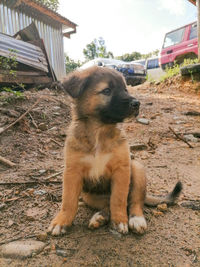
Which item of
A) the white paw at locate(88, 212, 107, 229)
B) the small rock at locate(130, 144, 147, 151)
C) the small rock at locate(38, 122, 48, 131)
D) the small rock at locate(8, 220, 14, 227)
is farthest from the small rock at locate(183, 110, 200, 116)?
the small rock at locate(8, 220, 14, 227)

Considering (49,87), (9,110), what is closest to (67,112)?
(9,110)

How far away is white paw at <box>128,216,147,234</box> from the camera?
1966 millimetres

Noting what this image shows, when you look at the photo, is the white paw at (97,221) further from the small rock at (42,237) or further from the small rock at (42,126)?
the small rock at (42,126)

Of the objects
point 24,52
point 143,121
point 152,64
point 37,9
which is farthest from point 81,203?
point 152,64

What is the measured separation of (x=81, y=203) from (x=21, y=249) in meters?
0.92

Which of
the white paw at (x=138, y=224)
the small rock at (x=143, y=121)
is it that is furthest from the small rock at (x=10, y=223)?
the small rock at (x=143, y=121)

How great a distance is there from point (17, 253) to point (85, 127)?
1208mm

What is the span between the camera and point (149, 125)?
596cm

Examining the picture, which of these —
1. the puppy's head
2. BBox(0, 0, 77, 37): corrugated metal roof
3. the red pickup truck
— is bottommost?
the puppy's head

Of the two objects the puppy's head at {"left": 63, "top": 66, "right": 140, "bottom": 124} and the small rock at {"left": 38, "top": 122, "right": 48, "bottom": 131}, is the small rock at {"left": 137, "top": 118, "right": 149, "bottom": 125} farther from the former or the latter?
the puppy's head at {"left": 63, "top": 66, "right": 140, "bottom": 124}

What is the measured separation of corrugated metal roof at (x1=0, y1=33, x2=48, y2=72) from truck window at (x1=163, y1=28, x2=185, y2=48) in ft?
28.0

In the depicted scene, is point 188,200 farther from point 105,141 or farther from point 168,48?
point 168,48

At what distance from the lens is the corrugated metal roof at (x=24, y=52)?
22.7 feet

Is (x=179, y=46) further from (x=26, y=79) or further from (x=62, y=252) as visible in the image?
(x=62, y=252)
